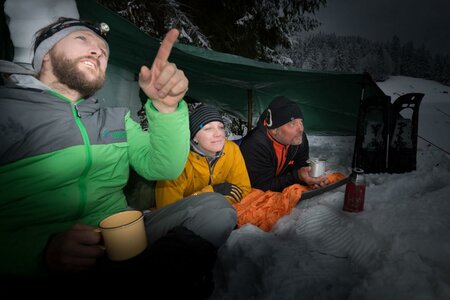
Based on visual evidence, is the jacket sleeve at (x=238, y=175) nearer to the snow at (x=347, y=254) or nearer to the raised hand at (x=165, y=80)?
the snow at (x=347, y=254)

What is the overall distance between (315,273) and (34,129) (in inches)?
63.3

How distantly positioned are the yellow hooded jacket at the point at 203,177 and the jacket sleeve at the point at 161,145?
50 cm

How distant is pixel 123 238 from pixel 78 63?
106 cm

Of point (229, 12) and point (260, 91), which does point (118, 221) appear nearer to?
point (260, 91)

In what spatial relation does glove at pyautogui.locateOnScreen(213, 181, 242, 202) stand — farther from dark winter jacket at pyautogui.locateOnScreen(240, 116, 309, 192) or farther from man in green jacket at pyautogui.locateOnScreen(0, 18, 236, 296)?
man in green jacket at pyautogui.locateOnScreen(0, 18, 236, 296)

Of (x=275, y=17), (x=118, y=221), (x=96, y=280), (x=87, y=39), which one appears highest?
(x=275, y=17)

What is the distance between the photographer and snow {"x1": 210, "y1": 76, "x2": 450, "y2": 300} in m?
1.13

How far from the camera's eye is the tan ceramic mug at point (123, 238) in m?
0.98

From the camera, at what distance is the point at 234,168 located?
2477mm

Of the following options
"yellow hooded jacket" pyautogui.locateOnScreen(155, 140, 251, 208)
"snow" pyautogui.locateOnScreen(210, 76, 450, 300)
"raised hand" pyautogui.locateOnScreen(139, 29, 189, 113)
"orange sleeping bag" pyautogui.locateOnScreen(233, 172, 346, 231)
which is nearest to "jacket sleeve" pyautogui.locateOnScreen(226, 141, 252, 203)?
"yellow hooded jacket" pyautogui.locateOnScreen(155, 140, 251, 208)

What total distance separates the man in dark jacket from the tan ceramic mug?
180 cm

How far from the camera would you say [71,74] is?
1411 millimetres

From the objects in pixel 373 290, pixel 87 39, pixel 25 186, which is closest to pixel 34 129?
pixel 25 186

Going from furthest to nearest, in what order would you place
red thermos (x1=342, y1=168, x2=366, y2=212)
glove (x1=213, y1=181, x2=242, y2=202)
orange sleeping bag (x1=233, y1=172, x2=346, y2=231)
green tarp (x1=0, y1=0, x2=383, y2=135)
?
green tarp (x1=0, y1=0, x2=383, y2=135)
glove (x1=213, y1=181, x2=242, y2=202)
orange sleeping bag (x1=233, y1=172, x2=346, y2=231)
red thermos (x1=342, y1=168, x2=366, y2=212)
